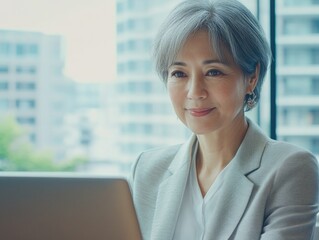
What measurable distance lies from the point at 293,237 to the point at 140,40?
1.18m

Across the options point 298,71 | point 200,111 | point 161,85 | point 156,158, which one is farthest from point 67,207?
point 298,71

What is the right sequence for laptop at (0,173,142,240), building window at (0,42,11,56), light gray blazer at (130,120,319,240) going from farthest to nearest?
building window at (0,42,11,56) < light gray blazer at (130,120,319,240) < laptop at (0,173,142,240)

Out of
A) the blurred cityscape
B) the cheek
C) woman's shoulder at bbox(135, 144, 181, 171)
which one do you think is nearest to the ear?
the cheek

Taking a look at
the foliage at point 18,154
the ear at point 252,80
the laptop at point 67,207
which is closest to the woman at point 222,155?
the ear at point 252,80

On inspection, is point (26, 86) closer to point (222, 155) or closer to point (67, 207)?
point (222, 155)

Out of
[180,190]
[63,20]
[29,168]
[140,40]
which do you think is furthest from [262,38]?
[29,168]

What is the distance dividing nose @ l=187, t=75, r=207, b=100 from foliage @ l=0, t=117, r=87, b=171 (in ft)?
2.95

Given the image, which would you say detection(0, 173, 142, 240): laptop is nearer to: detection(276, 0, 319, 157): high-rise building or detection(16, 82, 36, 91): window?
detection(16, 82, 36, 91): window

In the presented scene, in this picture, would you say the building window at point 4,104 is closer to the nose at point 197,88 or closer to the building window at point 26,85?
the building window at point 26,85

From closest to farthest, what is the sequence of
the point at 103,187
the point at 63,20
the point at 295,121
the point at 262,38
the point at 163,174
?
the point at 103,187
the point at 262,38
the point at 163,174
the point at 63,20
the point at 295,121

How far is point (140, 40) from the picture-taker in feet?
7.27

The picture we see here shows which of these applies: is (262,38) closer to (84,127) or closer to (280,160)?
(280,160)

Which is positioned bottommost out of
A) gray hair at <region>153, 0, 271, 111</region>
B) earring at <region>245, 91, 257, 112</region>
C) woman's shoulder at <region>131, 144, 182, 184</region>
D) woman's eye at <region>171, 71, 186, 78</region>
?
woman's shoulder at <region>131, 144, 182, 184</region>

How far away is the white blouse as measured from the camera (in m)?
1.47
